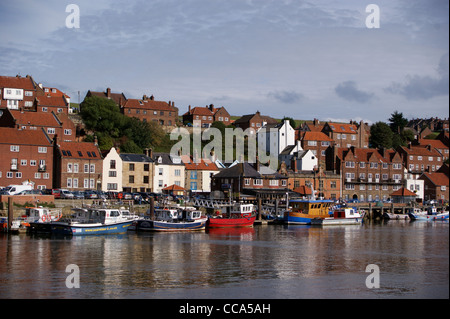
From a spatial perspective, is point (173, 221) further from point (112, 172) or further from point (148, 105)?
point (148, 105)

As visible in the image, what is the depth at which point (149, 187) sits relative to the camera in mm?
94250

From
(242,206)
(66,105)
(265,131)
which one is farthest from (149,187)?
(265,131)

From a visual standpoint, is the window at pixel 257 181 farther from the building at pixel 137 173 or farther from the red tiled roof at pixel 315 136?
the red tiled roof at pixel 315 136

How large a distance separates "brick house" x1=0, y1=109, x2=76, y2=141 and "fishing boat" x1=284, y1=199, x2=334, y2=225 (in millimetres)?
38352

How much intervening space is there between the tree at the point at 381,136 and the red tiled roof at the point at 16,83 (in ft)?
253

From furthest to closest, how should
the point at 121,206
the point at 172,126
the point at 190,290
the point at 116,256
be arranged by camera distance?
1. the point at 172,126
2. the point at 121,206
3. the point at 116,256
4. the point at 190,290

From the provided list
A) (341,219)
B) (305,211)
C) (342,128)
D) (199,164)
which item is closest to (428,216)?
(341,219)

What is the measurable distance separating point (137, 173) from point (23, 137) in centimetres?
1743

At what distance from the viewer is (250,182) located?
95.1m

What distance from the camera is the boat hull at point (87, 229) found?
197 feet

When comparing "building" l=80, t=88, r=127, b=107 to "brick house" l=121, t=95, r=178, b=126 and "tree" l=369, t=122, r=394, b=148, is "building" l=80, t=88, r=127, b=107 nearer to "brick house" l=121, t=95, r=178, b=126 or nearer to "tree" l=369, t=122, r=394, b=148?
"brick house" l=121, t=95, r=178, b=126

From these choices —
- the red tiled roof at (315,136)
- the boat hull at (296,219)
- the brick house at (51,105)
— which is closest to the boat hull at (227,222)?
the boat hull at (296,219)
